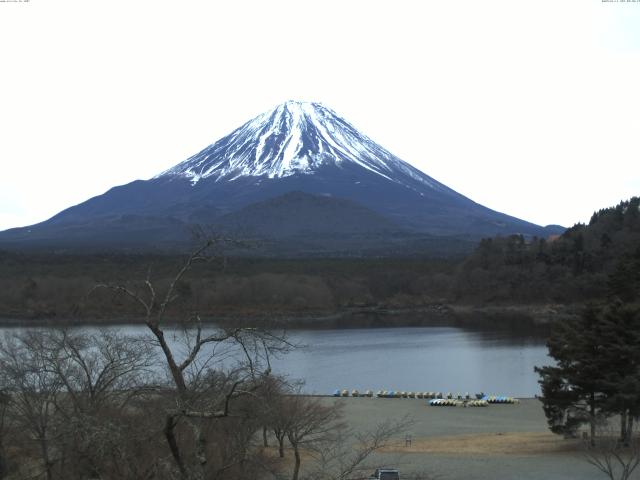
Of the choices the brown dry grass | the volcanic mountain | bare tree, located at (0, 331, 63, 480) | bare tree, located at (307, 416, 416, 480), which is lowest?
the brown dry grass

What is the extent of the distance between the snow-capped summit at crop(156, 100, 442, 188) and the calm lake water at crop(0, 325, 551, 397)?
107619 millimetres

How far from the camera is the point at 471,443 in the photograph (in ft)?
55.7

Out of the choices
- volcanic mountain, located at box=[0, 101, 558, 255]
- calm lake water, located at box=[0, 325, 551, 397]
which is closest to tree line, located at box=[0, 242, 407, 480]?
calm lake water, located at box=[0, 325, 551, 397]

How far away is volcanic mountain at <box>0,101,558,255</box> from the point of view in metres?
116

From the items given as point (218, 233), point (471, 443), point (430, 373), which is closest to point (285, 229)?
point (430, 373)

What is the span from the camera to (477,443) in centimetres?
1692

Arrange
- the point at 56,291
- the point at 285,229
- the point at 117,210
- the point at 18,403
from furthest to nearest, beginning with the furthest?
the point at 117,210
the point at 285,229
the point at 56,291
the point at 18,403

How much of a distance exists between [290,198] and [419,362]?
317 ft

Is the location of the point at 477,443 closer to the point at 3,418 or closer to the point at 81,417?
the point at 3,418

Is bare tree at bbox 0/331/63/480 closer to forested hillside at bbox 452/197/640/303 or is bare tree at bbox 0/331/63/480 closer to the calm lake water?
the calm lake water

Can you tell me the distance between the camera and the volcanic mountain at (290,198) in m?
116

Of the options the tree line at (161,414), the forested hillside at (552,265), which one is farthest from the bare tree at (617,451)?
the forested hillside at (552,265)

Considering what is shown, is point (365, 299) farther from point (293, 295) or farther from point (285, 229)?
point (285, 229)

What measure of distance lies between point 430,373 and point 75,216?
120382 mm
